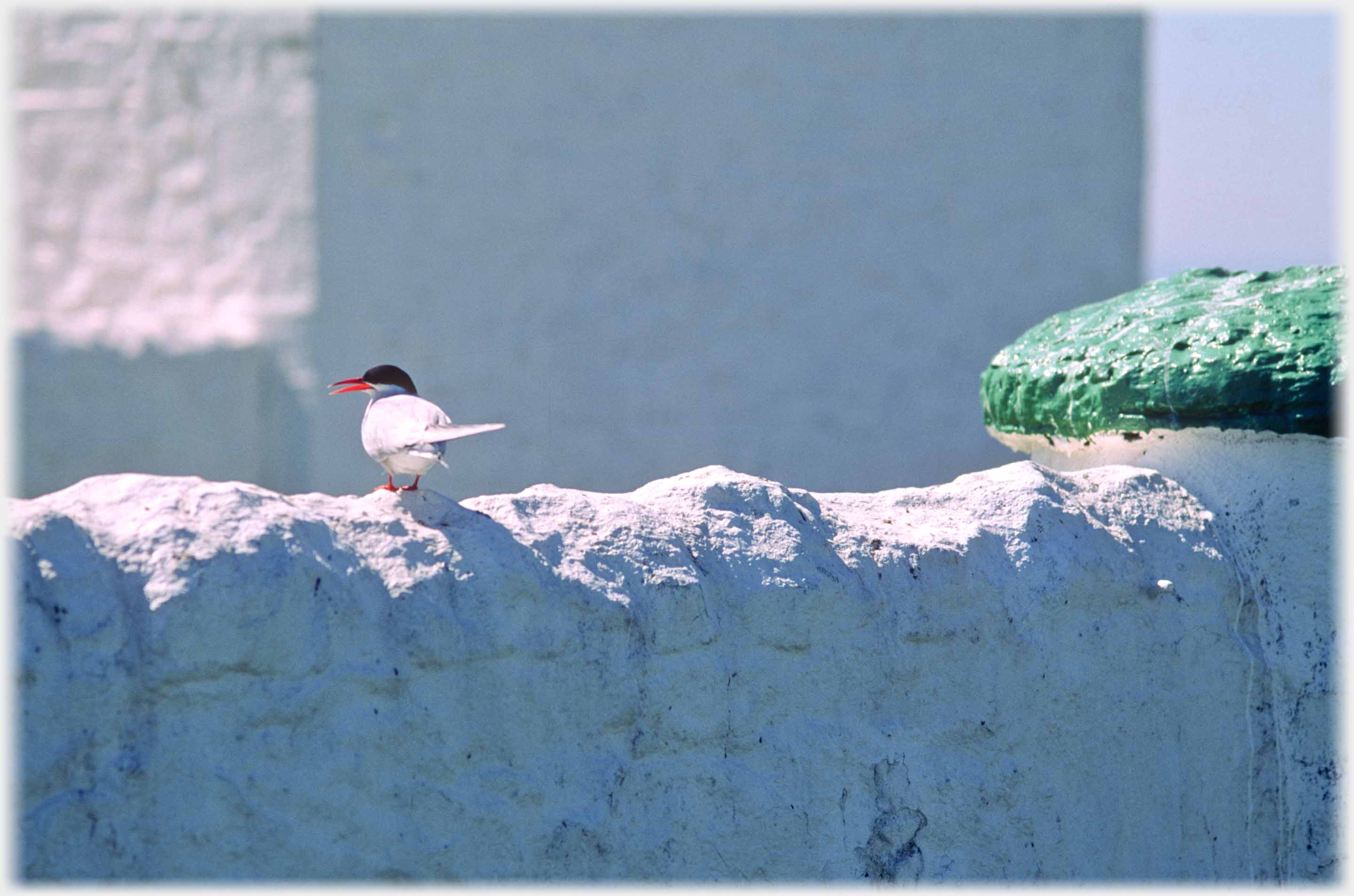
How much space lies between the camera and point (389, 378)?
7.20 feet

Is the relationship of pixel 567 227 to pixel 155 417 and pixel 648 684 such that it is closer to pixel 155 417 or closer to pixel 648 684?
pixel 155 417

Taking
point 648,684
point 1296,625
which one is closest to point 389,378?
point 648,684

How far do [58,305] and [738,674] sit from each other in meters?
5.24

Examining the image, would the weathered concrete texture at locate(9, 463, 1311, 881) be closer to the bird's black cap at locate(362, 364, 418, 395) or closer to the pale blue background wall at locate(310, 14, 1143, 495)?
the bird's black cap at locate(362, 364, 418, 395)

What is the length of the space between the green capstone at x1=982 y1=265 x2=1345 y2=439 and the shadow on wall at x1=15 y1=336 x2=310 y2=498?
416cm

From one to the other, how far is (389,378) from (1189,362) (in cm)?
141

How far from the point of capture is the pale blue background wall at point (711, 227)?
239 inches

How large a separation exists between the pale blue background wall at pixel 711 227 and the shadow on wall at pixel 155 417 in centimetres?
26

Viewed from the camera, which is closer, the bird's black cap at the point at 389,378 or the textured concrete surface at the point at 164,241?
the bird's black cap at the point at 389,378

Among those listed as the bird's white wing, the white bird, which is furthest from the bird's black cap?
the bird's white wing

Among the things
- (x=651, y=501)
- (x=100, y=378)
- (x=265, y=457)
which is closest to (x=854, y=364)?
(x=265, y=457)

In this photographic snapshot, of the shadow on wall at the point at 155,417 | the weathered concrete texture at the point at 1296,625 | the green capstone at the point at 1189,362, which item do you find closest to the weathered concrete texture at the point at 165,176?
the shadow on wall at the point at 155,417

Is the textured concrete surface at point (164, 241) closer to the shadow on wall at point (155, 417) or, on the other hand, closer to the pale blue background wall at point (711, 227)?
the shadow on wall at point (155, 417)

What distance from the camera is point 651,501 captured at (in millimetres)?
2064
